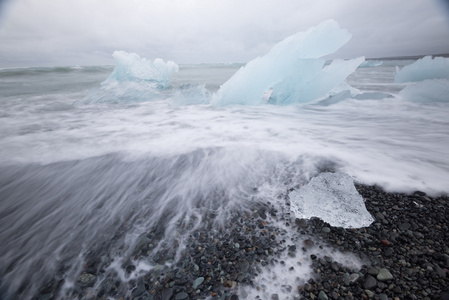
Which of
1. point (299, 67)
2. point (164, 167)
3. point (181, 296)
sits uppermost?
point (299, 67)

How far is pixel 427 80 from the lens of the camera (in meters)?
6.33

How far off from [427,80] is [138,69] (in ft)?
36.7

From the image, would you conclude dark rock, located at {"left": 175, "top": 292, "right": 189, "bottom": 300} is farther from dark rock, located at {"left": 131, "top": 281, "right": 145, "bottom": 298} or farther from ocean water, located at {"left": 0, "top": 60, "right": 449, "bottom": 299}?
ocean water, located at {"left": 0, "top": 60, "right": 449, "bottom": 299}

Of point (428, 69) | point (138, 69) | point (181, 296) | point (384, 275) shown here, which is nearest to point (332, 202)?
point (384, 275)

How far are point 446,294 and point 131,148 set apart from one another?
371 cm

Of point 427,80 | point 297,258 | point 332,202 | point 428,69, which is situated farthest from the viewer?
point 428,69

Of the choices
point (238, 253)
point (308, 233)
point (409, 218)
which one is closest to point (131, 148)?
point (238, 253)

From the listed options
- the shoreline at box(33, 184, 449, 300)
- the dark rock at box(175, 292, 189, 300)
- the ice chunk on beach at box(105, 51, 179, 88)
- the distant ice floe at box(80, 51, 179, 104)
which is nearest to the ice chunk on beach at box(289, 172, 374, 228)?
the shoreline at box(33, 184, 449, 300)

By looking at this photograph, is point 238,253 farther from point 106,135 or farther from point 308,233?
point 106,135

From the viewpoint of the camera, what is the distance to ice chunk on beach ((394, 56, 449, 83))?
7969 millimetres

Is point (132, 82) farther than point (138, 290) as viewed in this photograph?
Yes

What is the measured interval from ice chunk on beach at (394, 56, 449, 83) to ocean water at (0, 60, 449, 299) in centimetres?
428

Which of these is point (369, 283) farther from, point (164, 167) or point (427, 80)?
point (427, 80)

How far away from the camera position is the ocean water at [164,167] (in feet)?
5.82
